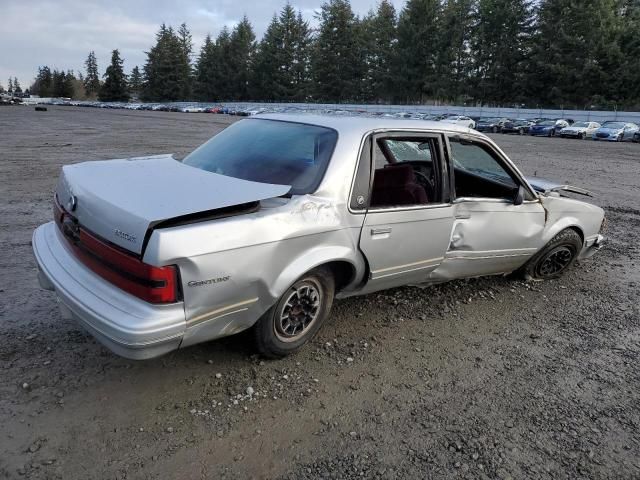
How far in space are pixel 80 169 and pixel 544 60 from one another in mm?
64423

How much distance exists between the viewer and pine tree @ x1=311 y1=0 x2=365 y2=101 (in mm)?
80062

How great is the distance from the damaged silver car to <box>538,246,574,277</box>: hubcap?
0.39m

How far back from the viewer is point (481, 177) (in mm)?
4906

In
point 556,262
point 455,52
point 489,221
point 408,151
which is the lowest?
point 556,262

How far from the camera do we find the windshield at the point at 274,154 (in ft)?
10.6

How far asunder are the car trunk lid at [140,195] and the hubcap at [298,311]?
65 centimetres

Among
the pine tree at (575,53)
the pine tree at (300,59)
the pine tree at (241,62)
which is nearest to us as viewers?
the pine tree at (575,53)

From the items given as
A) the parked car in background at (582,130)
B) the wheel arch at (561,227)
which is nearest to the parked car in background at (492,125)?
the parked car in background at (582,130)

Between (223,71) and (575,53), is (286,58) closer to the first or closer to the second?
(223,71)

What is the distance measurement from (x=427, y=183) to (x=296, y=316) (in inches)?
63.6

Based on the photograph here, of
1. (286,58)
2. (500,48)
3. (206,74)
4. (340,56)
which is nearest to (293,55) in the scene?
(286,58)

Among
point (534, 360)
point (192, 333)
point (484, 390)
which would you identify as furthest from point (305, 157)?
point (534, 360)

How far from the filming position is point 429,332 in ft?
12.5

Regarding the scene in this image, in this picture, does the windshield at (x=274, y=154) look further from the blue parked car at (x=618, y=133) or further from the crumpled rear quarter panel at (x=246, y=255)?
the blue parked car at (x=618, y=133)
